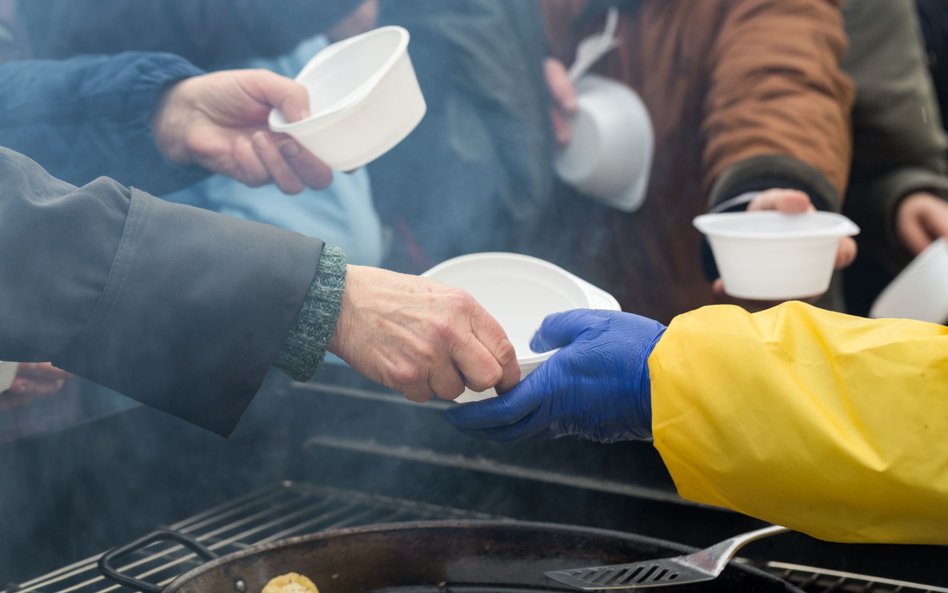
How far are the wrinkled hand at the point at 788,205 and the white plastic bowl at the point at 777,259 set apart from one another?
136 mm

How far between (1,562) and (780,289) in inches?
75.9

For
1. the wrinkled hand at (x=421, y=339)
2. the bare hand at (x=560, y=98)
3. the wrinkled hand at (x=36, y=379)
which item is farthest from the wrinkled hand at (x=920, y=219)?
the wrinkled hand at (x=36, y=379)

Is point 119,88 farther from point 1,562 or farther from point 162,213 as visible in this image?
point 1,562

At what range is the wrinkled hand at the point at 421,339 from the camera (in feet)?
4.77

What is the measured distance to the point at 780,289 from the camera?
2117 millimetres

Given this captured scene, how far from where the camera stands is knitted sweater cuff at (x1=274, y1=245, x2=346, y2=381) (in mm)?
1451

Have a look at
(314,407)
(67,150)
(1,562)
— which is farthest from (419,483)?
(67,150)

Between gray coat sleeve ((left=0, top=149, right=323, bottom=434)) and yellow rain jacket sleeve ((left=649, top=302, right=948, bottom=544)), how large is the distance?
700 millimetres

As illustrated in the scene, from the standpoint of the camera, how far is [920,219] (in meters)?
3.12

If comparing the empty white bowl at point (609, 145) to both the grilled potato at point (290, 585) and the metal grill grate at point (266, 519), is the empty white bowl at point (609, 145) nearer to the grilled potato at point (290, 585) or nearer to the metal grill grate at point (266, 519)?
the metal grill grate at point (266, 519)

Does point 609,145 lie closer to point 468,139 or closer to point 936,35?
point 468,139

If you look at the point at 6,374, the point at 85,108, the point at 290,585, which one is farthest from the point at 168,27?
the point at 290,585

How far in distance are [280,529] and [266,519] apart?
74 millimetres

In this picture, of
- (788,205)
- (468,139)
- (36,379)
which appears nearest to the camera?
(36,379)
